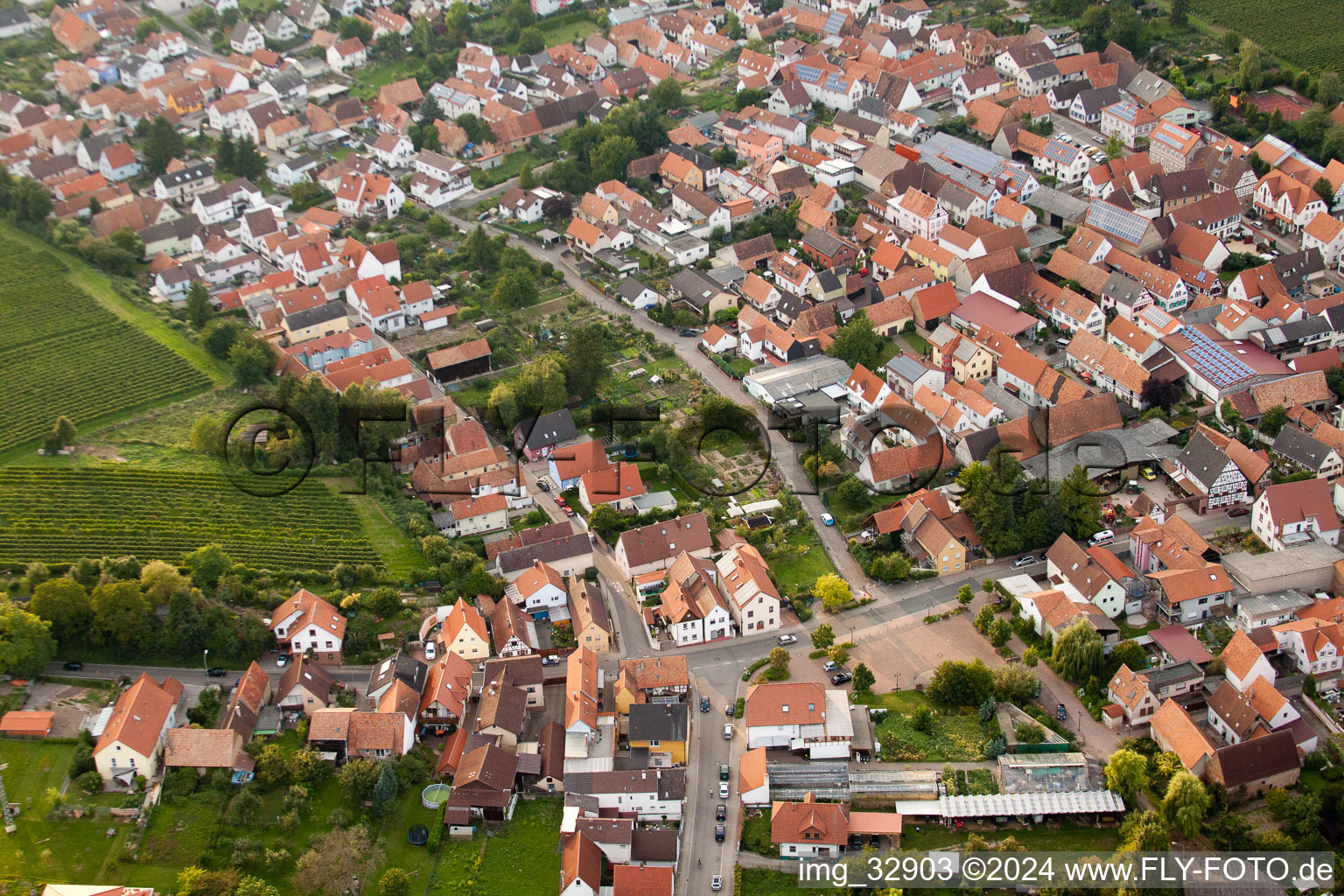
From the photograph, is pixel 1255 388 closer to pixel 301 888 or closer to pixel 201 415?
pixel 301 888

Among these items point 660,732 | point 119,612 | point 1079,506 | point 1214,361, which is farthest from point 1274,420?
point 119,612

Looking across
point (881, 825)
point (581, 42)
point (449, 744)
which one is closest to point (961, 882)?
point (881, 825)

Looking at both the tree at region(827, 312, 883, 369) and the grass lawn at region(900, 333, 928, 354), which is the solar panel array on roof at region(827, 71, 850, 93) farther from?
the tree at region(827, 312, 883, 369)

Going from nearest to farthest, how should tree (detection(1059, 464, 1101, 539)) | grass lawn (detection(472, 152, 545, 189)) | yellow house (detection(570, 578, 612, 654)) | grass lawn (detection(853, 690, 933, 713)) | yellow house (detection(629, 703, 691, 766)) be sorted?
1. yellow house (detection(629, 703, 691, 766))
2. grass lawn (detection(853, 690, 933, 713))
3. yellow house (detection(570, 578, 612, 654))
4. tree (detection(1059, 464, 1101, 539))
5. grass lawn (detection(472, 152, 545, 189))

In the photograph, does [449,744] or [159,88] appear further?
[159,88]

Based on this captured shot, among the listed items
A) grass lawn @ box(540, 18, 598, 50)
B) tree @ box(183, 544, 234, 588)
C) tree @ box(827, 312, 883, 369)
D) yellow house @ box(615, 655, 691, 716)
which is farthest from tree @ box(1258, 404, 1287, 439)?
grass lawn @ box(540, 18, 598, 50)
